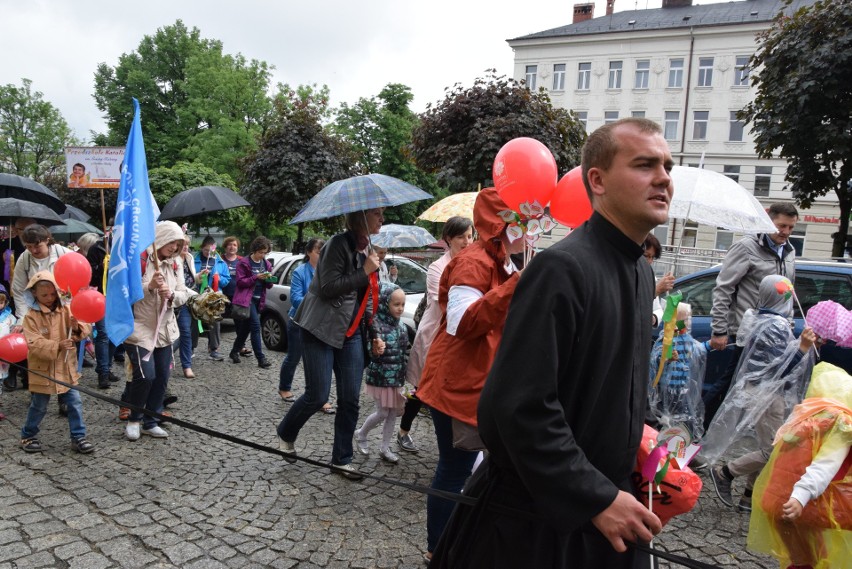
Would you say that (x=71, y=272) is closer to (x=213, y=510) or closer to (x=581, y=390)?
(x=213, y=510)

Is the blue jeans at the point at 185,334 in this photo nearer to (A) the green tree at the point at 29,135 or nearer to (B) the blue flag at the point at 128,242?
(B) the blue flag at the point at 128,242

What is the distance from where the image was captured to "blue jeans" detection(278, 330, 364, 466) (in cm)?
425

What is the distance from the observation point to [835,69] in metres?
9.55

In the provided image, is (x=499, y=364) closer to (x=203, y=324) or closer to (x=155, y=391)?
(x=155, y=391)

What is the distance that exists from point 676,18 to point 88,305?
44234 mm

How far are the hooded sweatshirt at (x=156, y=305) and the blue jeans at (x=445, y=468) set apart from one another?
125 inches

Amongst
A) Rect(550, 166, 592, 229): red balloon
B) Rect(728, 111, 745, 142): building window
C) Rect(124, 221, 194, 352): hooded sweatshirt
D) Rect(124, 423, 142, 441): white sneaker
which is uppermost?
Rect(728, 111, 745, 142): building window

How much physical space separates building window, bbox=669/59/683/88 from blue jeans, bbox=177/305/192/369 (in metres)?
39.3

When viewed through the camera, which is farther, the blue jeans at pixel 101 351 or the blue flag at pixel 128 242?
the blue jeans at pixel 101 351

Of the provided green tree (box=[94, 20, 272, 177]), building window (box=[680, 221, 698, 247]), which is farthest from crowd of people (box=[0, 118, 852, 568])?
building window (box=[680, 221, 698, 247])

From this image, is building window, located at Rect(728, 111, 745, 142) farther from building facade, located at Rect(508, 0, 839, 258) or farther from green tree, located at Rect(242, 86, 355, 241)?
green tree, located at Rect(242, 86, 355, 241)

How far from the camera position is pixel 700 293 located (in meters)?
6.25

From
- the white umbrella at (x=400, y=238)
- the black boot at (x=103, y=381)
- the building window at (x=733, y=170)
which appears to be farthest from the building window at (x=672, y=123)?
the black boot at (x=103, y=381)

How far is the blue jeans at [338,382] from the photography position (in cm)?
425
